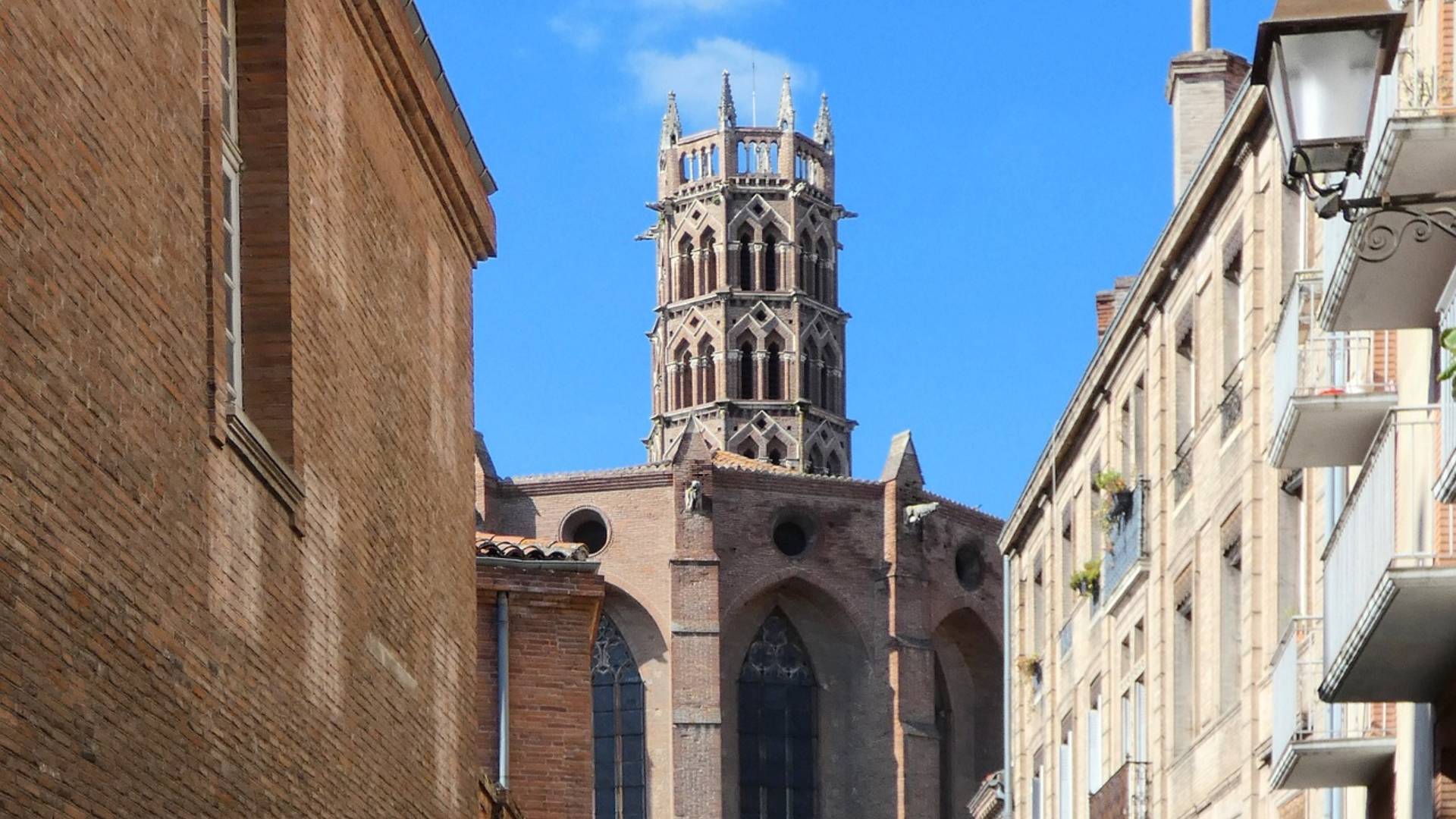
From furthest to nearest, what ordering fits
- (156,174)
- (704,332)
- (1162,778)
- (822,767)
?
(704,332)
(822,767)
(1162,778)
(156,174)

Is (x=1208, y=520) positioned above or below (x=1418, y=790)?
above

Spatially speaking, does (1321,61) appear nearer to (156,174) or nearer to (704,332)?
(156,174)

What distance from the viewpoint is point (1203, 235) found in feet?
89.1

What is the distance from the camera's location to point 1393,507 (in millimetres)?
14156

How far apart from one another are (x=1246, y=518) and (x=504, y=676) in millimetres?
6276

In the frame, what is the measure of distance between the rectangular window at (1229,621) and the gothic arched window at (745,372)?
73399 mm

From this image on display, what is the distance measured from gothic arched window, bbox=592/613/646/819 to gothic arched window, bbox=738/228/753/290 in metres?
29.2

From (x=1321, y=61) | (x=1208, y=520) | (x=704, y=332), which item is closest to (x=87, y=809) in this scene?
(x=1321, y=61)

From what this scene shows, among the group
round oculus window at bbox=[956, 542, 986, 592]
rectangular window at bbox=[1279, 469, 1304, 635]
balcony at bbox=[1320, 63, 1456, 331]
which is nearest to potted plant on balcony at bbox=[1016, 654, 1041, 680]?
rectangular window at bbox=[1279, 469, 1304, 635]

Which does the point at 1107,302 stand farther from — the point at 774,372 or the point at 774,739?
the point at 774,372

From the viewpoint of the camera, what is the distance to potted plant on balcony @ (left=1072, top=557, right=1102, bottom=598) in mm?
32500

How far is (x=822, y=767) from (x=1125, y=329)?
146 feet

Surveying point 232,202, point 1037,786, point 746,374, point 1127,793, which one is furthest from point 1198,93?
point 746,374

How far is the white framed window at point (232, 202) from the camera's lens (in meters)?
13.4
